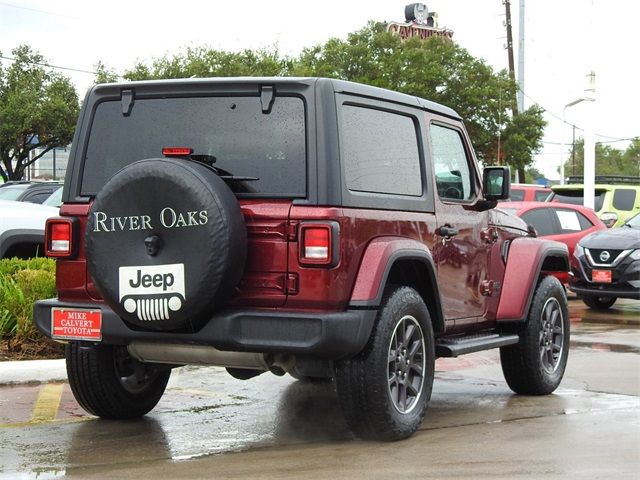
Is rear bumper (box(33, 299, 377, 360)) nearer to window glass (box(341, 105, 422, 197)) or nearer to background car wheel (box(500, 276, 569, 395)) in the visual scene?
window glass (box(341, 105, 422, 197))

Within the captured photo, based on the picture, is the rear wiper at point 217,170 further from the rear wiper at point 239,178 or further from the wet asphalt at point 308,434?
the wet asphalt at point 308,434

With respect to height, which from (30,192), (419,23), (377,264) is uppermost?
(419,23)

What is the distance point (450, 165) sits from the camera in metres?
7.39

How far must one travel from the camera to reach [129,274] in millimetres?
5785

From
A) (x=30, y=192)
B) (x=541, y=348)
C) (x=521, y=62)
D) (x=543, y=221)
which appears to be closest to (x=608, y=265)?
(x=543, y=221)

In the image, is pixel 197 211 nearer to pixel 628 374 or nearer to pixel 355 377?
pixel 355 377

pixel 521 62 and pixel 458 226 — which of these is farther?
pixel 521 62

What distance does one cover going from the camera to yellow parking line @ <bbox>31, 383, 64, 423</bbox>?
7.00m

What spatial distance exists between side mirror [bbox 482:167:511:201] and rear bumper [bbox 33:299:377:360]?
210cm

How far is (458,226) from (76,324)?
2.54m

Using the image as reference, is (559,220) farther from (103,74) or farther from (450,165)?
(103,74)

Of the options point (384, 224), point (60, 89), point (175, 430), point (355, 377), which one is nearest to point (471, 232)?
point (384, 224)

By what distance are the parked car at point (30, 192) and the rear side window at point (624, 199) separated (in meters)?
11.6

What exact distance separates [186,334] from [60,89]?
44.4 metres
